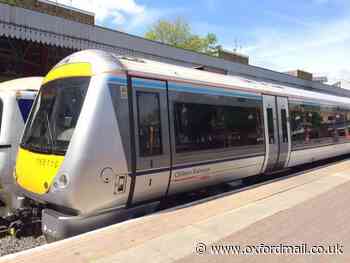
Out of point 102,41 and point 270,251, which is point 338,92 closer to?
point 102,41

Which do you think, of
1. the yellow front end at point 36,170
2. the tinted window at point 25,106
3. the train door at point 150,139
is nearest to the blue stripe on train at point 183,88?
the train door at point 150,139

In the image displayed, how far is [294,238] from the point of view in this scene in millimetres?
4871

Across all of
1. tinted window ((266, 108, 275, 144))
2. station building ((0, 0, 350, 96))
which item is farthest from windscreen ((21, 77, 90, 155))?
tinted window ((266, 108, 275, 144))

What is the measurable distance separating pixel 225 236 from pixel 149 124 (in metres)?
2.20

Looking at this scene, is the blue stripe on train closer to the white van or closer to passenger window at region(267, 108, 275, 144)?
passenger window at region(267, 108, 275, 144)

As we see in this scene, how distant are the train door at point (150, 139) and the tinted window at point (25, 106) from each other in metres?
2.56

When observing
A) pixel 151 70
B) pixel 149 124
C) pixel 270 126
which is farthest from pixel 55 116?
pixel 270 126

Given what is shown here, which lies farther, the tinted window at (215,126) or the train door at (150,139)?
the tinted window at (215,126)

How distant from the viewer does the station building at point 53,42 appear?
11.2 meters

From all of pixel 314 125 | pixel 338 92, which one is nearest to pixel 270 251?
pixel 314 125

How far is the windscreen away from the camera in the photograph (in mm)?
5344

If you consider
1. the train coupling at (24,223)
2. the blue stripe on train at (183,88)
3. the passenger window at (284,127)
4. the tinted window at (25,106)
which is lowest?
the train coupling at (24,223)

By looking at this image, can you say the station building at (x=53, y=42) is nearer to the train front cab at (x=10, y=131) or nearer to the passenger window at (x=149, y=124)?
the passenger window at (x=149, y=124)

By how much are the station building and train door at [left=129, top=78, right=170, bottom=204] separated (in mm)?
2968
